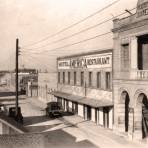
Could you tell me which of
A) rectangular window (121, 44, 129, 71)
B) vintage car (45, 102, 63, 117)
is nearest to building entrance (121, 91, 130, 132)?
rectangular window (121, 44, 129, 71)

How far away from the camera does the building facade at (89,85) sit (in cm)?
3206

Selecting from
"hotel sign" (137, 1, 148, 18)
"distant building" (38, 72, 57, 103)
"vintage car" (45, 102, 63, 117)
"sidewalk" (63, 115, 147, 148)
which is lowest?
"sidewalk" (63, 115, 147, 148)

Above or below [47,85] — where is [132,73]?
above

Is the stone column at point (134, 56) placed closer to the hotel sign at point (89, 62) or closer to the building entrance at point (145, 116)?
the building entrance at point (145, 116)

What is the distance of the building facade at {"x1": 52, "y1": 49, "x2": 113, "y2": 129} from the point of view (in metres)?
32.1

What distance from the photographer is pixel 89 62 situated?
36938 mm

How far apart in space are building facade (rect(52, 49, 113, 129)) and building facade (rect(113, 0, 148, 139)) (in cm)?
195

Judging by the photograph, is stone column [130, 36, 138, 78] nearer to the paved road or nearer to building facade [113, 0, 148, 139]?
building facade [113, 0, 148, 139]

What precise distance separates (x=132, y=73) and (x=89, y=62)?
36.7 ft

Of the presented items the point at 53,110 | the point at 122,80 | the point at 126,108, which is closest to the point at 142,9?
the point at 122,80

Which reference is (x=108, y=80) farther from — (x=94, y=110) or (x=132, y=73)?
(x=132, y=73)

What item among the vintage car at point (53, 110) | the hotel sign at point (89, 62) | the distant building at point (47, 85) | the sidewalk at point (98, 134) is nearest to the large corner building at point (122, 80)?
the hotel sign at point (89, 62)

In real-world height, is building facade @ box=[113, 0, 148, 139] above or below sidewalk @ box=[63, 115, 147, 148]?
above

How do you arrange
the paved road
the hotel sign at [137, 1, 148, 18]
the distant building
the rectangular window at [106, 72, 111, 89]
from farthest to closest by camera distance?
the distant building → the rectangular window at [106, 72, 111, 89] → the hotel sign at [137, 1, 148, 18] → the paved road
